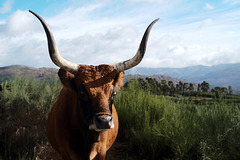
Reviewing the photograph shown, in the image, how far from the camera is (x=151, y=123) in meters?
5.52

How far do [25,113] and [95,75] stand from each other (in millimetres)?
4417

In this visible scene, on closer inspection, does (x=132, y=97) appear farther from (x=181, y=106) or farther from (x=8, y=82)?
(x=8, y=82)

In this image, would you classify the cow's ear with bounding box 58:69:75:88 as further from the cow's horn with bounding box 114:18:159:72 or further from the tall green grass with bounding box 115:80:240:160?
the tall green grass with bounding box 115:80:240:160

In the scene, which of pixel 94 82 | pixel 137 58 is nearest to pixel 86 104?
pixel 94 82

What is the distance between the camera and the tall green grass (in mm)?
4135

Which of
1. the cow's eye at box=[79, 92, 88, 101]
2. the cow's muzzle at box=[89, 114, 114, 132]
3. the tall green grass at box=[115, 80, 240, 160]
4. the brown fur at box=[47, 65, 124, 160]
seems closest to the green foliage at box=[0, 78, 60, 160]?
the brown fur at box=[47, 65, 124, 160]

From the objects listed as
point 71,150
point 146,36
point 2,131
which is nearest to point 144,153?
point 71,150

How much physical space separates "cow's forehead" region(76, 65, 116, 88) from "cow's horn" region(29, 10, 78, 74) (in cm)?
12

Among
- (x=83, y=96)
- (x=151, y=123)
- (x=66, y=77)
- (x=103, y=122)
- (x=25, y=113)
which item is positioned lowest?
(x=151, y=123)

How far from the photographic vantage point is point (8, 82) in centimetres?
793

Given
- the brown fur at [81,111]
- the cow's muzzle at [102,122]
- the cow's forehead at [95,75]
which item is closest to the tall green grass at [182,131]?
the brown fur at [81,111]

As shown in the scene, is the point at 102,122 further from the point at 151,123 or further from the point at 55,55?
the point at 151,123

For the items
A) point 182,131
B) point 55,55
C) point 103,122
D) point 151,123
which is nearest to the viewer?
point 103,122

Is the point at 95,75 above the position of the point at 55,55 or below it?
below
